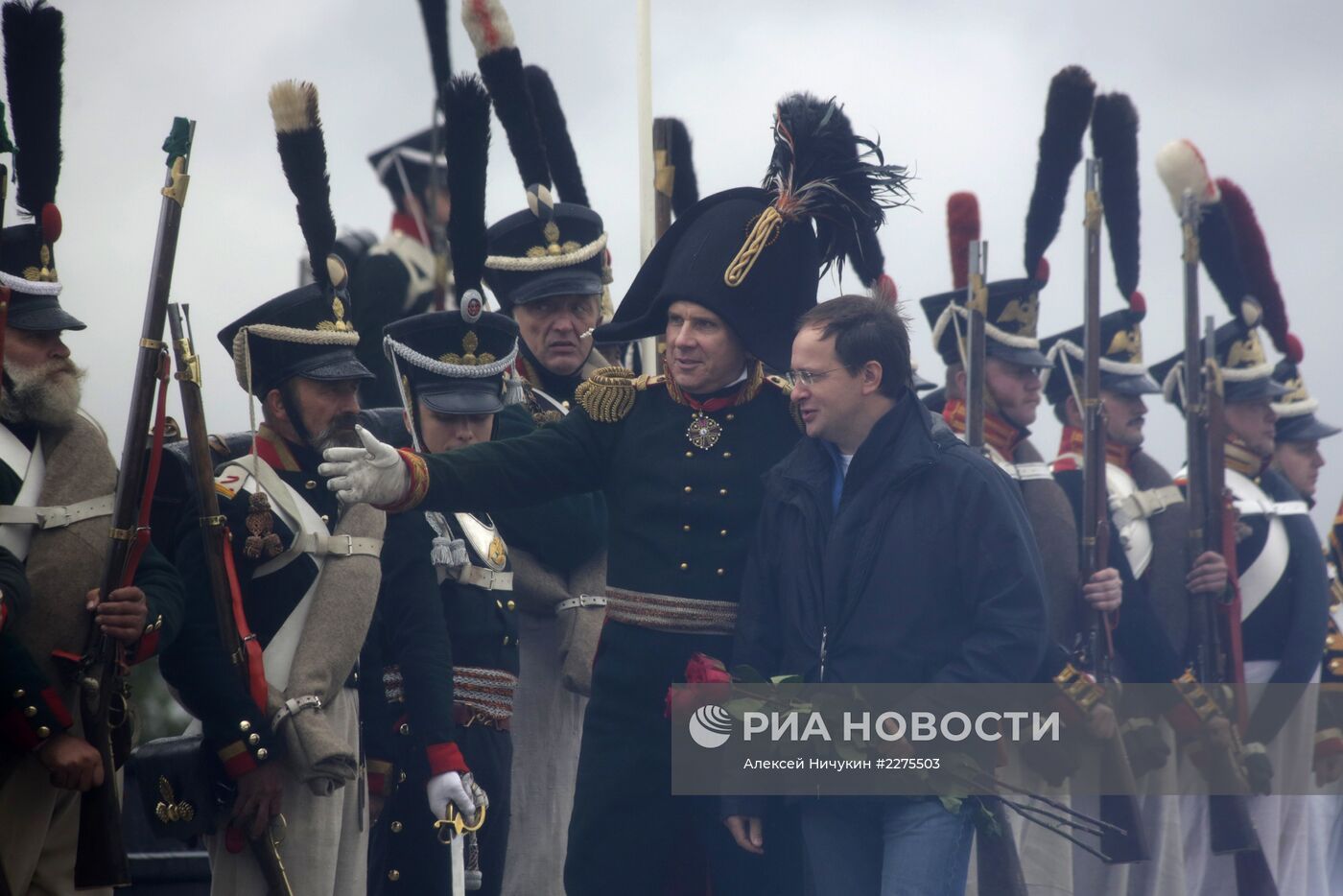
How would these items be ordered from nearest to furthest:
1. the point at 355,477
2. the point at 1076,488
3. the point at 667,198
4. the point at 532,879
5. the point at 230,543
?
the point at 355,477, the point at 230,543, the point at 532,879, the point at 667,198, the point at 1076,488

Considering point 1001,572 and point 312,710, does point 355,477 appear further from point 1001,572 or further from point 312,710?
point 1001,572

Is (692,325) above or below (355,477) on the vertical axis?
above

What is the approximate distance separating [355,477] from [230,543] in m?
0.69

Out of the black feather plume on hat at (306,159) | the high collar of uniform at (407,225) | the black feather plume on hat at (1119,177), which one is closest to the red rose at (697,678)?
the black feather plume on hat at (306,159)

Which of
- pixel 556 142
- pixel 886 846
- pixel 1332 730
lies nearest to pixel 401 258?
pixel 556 142

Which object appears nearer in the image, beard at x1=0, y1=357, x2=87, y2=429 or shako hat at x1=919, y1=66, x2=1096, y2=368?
beard at x1=0, y1=357, x2=87, y2=429

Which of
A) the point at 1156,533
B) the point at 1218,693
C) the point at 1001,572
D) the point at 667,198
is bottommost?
the point at 1001,572

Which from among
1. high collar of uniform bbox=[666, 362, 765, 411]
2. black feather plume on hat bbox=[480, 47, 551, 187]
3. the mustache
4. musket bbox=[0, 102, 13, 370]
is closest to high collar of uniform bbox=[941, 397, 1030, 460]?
black feather plume on hat bbox=[480, 47, 551, 187]

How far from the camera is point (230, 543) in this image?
19.3ft

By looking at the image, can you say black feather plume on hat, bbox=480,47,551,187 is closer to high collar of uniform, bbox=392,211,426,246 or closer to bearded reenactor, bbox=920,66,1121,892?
bearded reenactor, bbox=920,66,1121,892

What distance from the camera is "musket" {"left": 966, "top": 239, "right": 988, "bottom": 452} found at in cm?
848

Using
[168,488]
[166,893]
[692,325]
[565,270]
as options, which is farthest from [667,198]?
[166,893]

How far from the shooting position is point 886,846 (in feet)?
18.7

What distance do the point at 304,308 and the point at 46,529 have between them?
1.11 meters
